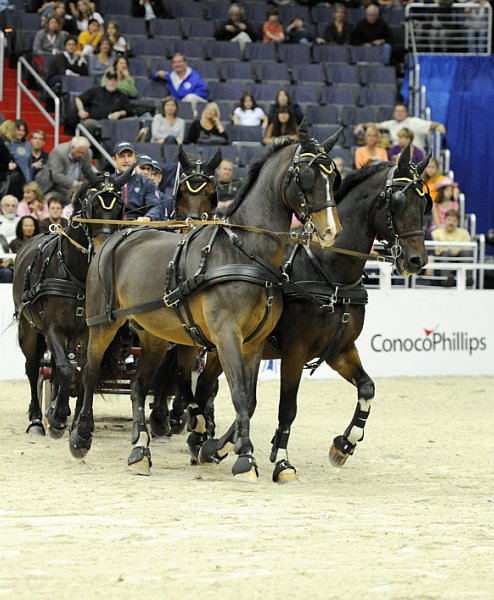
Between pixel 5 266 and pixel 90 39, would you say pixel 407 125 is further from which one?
pixel 5 266

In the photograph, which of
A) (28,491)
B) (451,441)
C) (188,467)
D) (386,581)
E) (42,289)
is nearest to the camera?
(386,581)

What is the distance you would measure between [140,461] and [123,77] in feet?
32.5

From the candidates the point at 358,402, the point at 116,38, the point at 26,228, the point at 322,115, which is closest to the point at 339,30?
the point at 322,115

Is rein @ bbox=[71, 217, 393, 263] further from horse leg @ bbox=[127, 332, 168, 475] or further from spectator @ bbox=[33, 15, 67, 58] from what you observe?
Answer: spectator @ bbox=[33, 15, 67, 58]

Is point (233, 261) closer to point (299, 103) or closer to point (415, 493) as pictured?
point (415, 493)

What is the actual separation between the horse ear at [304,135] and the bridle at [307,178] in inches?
1.9

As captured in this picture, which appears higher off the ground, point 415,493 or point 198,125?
point 198,125

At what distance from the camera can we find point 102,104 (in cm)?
1630

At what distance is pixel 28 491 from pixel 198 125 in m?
9.83

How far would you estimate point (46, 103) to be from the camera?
1730 cm

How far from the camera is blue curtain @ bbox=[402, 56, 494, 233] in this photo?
1770 cm

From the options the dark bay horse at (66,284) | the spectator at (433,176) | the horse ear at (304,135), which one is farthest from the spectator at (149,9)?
the horse ear at (304,135)

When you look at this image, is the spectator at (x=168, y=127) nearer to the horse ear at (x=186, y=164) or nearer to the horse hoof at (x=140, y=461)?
the horse ear at (x=186, y=164)

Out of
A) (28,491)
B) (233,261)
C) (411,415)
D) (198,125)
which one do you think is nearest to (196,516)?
(28,491)
